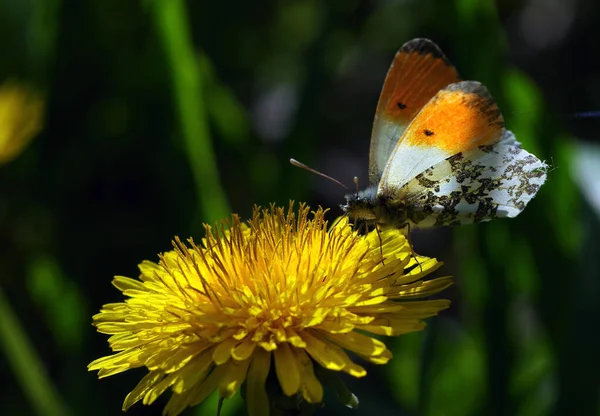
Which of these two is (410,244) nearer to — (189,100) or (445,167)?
(445,167)

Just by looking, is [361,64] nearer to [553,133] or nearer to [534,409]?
[553,133]

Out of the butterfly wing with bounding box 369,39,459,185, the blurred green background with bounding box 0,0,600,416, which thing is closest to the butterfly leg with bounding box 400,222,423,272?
the butterfly wing with bounding box 369,39,459,185

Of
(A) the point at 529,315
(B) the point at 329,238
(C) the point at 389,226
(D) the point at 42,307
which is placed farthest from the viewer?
(A) the point at 529,315

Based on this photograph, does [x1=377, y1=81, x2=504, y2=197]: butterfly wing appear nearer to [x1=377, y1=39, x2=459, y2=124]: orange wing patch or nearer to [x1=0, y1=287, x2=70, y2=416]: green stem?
[x1=377, y1=39, x2=459, y2=124]: orange wing patch

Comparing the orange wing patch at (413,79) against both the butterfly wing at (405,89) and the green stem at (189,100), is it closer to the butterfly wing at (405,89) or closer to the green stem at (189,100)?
the butterfly wing at (405,89)

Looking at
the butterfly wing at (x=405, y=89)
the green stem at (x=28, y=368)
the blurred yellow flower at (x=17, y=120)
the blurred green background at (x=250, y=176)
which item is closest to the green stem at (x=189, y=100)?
the blurred green background at (x=250, y=176)

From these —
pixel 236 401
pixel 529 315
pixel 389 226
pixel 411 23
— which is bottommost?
pixel 529 315

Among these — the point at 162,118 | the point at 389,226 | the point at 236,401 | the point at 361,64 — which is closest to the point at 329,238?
the point at 389,226
